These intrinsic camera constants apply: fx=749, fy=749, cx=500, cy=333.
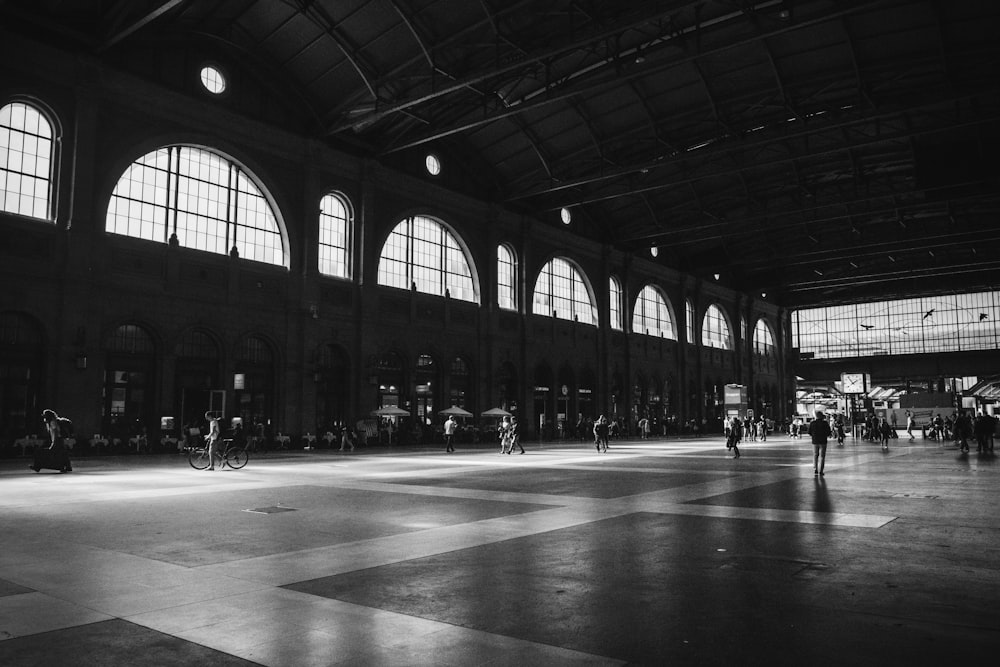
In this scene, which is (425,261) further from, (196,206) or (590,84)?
(590,84)

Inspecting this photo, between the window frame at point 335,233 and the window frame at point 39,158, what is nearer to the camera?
the window frame at point 39,158

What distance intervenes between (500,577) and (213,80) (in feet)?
104

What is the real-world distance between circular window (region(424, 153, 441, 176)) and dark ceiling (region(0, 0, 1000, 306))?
626mm

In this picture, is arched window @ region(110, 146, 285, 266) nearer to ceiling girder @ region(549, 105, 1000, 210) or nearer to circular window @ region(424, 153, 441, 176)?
circular window @ region(424, 153, 441, 176)

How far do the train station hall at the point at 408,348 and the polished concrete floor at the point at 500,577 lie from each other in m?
0.05

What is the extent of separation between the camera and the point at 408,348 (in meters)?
40.9

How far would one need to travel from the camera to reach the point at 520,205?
161 ft

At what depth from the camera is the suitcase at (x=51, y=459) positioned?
20.3m

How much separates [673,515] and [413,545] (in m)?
4.73

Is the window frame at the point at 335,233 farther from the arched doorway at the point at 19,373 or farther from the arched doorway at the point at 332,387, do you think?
the arched doorway at the point at 19,373

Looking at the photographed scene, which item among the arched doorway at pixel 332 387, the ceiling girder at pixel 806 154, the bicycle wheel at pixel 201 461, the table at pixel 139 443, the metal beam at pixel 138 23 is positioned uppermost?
the metal beam at pixel 138 23

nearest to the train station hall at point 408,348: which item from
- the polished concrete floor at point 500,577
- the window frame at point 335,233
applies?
the polished concrete floor at point 500,577

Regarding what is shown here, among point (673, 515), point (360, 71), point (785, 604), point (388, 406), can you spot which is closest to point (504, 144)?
point (360, 71)

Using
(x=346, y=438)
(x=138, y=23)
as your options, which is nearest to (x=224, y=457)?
(x=346, y=438)
